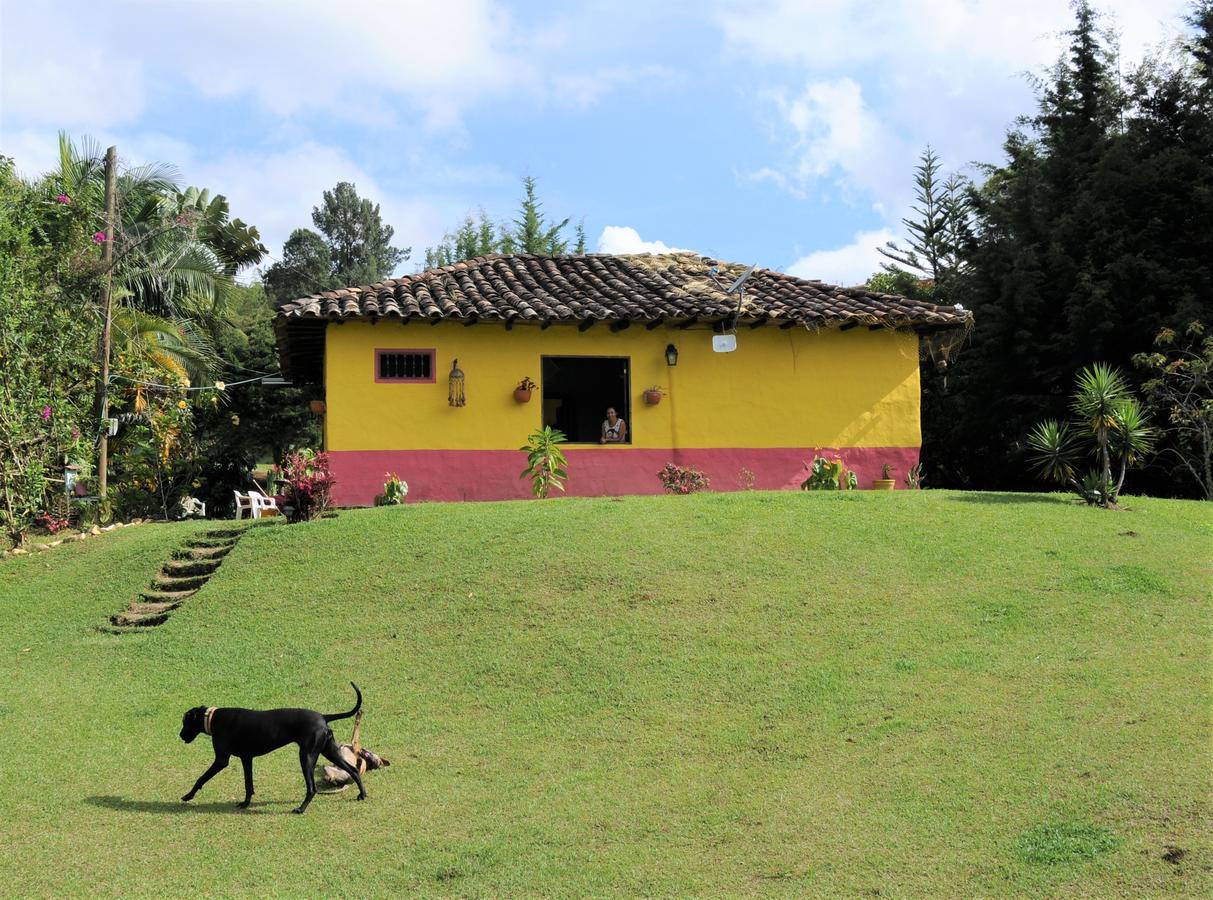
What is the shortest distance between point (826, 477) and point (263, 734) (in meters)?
11.5

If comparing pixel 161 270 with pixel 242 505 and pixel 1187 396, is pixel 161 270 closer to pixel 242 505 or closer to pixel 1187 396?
pixel 242 505

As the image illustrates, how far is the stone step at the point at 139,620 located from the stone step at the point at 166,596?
0.45 m

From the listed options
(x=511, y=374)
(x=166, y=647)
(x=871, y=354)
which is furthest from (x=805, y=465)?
(x=166, y=647)

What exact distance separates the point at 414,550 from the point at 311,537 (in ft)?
5.78

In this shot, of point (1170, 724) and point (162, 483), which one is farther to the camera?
point (162, 483)

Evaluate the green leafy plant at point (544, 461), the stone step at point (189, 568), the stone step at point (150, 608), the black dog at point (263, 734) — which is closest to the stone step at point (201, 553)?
the stone step at point (189, 568)

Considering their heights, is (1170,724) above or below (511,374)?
below

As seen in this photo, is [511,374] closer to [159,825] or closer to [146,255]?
[146,255]

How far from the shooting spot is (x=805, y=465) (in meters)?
19.2

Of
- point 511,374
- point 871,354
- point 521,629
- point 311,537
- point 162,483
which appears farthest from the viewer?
point 162,483

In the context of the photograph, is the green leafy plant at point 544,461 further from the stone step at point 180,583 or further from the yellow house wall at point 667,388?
the stone step at point 180,583

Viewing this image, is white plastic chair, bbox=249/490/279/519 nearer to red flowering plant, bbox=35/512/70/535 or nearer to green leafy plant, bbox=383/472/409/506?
red flowering plant, bbox=35/512/70/535

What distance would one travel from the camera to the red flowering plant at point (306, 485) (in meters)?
15.6

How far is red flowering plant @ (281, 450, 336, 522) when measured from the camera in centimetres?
1561
